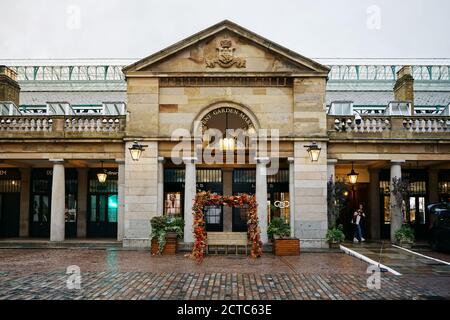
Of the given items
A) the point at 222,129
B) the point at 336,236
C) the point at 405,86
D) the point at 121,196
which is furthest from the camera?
the point at 405,86

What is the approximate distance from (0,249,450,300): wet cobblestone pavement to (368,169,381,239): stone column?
769 centimetres

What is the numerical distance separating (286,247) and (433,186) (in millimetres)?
11736

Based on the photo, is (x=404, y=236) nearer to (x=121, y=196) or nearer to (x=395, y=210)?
(x=395, y=210)

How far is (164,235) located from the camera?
1738cm

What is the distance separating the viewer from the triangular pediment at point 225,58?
19297 mm

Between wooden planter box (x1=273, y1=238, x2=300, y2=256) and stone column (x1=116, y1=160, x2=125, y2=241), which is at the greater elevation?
stone column (x1=116, y1=160, x2=125, y2=241)

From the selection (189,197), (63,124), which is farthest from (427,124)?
(63,124)

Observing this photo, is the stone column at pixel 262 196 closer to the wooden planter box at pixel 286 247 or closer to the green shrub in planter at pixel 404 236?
the wooden planter box at pixel 286 247

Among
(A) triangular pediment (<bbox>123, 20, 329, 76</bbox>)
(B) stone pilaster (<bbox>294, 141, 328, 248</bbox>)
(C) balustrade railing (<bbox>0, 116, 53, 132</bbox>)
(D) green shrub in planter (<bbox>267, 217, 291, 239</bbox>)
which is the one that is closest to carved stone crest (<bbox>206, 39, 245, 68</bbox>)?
(A) triangular pediment (<bbox>123, 20, 329, 76</bbox>)

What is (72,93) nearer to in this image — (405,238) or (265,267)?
(265,267)

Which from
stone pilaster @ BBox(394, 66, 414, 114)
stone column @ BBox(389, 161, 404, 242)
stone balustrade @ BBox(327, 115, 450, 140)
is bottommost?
stone column @ BBox(389, 161, 404, 242)

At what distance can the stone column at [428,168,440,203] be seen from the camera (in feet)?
78.0

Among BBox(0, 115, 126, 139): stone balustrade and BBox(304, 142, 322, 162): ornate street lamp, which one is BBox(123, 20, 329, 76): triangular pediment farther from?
BBox(304, 142, 322, 162): ornate street lamp

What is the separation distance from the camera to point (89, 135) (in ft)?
64.6
